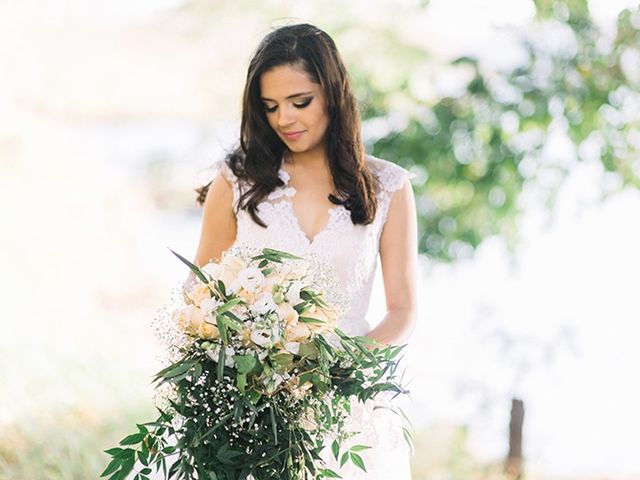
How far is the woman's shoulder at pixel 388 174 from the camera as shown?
2.59 m

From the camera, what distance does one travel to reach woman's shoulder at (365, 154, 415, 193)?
259 centimetres

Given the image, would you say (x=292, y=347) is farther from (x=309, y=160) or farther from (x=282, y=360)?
(x=309, y=160)

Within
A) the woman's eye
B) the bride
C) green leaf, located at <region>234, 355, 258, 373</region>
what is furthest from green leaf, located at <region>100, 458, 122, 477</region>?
the woman's eye

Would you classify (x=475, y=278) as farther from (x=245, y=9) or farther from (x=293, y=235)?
(x=293, y=235)

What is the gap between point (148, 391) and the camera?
203 inches

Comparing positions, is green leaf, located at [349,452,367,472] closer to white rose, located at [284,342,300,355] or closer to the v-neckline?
white rose, located at [284,342,300,355]

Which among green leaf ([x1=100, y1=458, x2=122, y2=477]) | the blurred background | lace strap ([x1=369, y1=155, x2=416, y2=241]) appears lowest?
green leaf ([x1=100, y1=458, x2=122, y2=477])

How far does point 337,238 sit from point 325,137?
0.27 meters

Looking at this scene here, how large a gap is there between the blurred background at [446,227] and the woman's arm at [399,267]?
121 centimetres

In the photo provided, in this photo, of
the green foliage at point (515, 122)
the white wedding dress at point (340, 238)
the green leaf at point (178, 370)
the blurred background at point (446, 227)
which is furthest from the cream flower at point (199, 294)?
the green foliage at point (515, 122)

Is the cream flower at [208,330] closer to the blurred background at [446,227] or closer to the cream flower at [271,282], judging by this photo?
the cream flower at [271,282]

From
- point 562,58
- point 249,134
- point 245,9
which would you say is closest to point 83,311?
point 245,9

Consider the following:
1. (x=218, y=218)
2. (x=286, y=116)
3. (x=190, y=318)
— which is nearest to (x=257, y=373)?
(x=190, y=318)

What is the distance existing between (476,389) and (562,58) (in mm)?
1836
